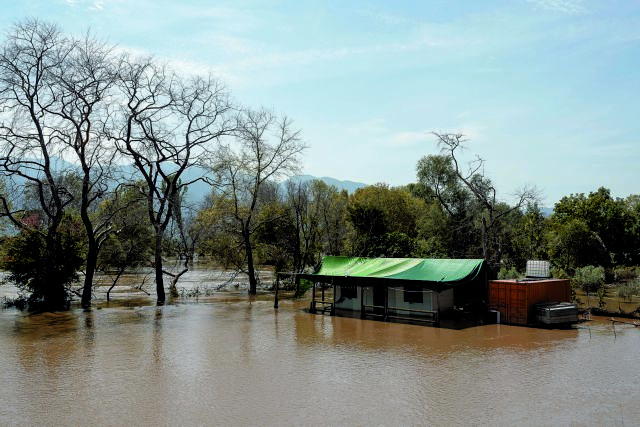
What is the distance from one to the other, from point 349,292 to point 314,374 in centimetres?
1265

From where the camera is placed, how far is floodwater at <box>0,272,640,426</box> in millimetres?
11758

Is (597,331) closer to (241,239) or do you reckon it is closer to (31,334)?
(31,334)

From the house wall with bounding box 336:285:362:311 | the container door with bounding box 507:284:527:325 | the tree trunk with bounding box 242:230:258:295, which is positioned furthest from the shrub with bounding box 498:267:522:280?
the tree trunk with bounding box 242:230:258:295

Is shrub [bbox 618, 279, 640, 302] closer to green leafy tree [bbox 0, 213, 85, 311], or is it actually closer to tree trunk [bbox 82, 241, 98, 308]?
tree trunk [bbox 82, 241, 98, 308]

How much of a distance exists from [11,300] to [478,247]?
3297 cm

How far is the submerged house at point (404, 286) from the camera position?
2341cm

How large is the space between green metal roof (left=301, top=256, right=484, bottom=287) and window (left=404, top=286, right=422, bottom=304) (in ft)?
2.61

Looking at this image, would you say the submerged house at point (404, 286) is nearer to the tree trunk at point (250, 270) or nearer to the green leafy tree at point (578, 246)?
the tree trunk at point (250, 270)

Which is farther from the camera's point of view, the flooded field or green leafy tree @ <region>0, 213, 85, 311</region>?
green leafy tree @ <region>0, 213, 85, 311</region>

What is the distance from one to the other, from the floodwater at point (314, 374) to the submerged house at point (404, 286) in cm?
173

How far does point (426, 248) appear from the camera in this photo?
141ft

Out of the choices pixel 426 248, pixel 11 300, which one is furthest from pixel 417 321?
pixel 11 300

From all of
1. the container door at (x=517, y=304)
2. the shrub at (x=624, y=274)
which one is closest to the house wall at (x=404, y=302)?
the container door at (x=517, y=304)

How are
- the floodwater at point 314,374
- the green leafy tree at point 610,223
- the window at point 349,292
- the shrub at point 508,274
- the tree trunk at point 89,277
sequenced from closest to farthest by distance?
the floodwater at point 314,374, the window at point 349,292, the tree trunk at point 89,277, the shrub at point 508,274, the green leafy tree at point 610,223
